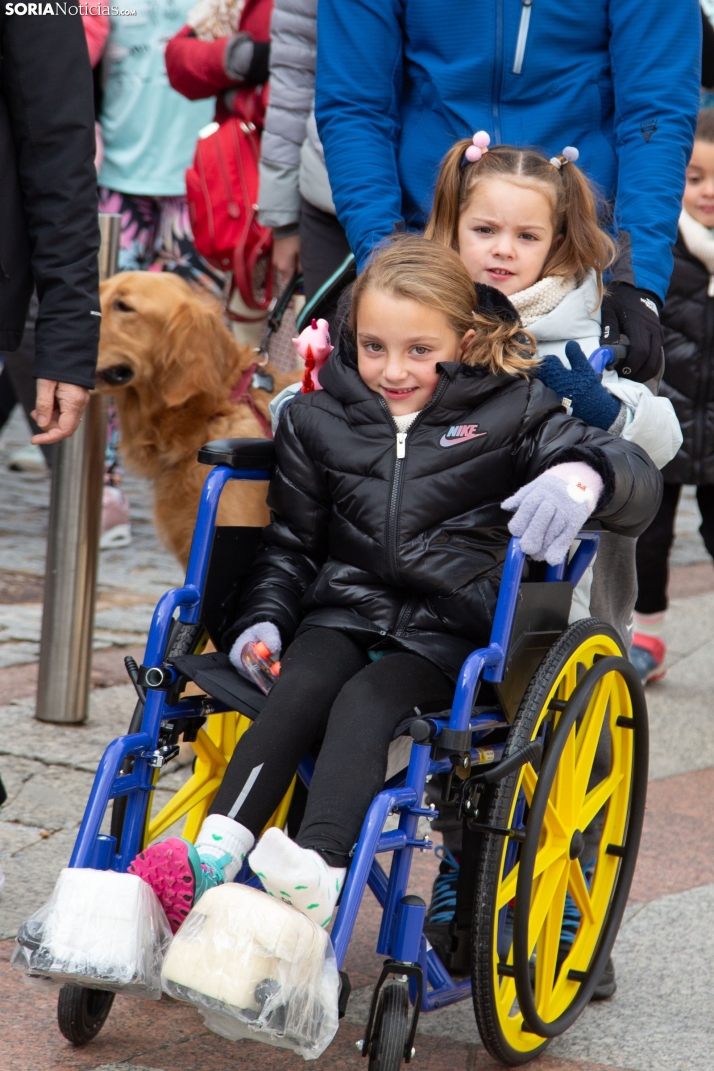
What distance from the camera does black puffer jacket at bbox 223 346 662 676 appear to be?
7.95 ft

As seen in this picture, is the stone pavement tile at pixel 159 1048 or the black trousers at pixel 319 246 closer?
the stone pavement tile at pixel 159 1048

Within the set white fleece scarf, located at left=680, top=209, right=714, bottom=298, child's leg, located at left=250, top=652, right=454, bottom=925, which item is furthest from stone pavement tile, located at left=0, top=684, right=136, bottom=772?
white fleece scarf, located at left=680, top=209, right=714, bottom=298

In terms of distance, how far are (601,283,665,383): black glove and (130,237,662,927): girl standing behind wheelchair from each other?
270 millimetres

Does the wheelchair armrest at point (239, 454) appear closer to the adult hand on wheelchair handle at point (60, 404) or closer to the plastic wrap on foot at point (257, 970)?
the adult hand on wheelchair handle at point (60, 404)

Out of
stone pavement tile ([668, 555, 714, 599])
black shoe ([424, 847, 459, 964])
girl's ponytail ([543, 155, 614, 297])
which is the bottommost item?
stone pavement tile ([668, 555, 714, 599])

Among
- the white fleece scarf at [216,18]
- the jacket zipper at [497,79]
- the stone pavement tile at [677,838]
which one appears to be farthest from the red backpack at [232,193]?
the stone pavement tile at [677,838]

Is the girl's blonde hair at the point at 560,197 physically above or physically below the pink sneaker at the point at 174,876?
above

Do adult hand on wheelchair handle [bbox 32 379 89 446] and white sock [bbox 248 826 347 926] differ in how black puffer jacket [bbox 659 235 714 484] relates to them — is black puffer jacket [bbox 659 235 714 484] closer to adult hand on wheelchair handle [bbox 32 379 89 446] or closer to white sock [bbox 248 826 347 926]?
adult hand on wheelchair handle [bbox 32 379 89 446]

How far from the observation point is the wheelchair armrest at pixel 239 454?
102 inches

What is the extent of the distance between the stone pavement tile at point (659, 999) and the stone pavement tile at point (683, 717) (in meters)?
1.05

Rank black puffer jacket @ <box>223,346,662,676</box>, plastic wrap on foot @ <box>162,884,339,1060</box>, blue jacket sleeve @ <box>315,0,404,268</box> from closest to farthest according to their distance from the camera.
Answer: plastic wrap on foot @ <box>162,884,339,1060</box> → black puffer jacket @ <box>223,346,662,676</box> → blue jacket sleeve @ <box>315,0,404,268</box>

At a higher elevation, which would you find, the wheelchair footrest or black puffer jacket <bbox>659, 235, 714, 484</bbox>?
the wheelchair footrest

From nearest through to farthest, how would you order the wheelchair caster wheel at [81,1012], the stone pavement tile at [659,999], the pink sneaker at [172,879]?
the pink sneaker at [172,879]
the wheelchair caster wheel at [81,1012]
the stone pavement tile at [659,999]

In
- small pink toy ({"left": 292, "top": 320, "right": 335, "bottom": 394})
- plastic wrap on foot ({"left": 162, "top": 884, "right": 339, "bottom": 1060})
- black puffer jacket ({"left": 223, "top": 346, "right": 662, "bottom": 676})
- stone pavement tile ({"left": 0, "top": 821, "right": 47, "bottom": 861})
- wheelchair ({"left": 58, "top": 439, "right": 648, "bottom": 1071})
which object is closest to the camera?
plastic wrap on foot ({"left": 162, "top": 884, "right": 339, "bottom": 1060})
